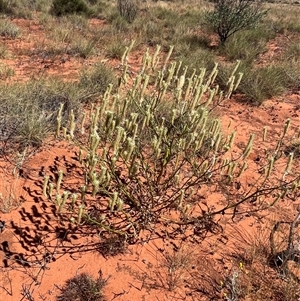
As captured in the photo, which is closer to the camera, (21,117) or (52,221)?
(52,221)

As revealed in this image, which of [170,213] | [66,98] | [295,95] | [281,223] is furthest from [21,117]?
[295,95]

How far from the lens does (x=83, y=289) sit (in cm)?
219

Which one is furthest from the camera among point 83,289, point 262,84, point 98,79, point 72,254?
point 262,84

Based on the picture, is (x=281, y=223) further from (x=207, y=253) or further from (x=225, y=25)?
(x=225, y=25)

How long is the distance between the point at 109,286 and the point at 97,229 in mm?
462

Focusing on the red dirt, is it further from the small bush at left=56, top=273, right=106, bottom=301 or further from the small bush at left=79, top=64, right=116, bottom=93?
the small bush at left=79, top=64, right=116, bottom=93

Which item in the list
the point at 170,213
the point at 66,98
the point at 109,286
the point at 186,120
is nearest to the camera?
the point at 109,286

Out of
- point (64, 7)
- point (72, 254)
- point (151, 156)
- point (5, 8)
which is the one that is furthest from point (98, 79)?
point (5, 8)

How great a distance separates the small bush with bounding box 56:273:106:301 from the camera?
7.06 ft

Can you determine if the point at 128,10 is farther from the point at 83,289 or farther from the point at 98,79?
the point at 83,289

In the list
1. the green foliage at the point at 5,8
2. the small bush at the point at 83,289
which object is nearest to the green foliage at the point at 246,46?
the small bush at the point at 83,289

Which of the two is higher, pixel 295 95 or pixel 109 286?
pixel 295 95

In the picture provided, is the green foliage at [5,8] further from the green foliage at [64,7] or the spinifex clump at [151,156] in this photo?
the spinifex clump at [151,156]

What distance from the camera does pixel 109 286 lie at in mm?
2273
